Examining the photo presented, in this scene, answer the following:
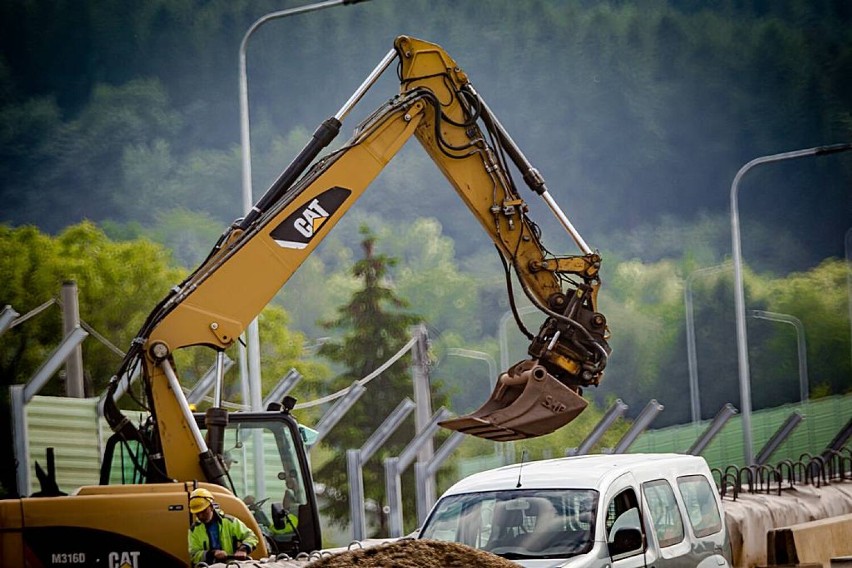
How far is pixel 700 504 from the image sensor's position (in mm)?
10609

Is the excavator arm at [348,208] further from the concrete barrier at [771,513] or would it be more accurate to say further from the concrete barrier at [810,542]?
the concrete barrier at [771,513]

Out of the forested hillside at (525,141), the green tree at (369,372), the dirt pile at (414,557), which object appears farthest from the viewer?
the forested hillside at (525,141)

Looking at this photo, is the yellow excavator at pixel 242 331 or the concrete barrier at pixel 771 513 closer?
the yellow excavator at pixel 242 331

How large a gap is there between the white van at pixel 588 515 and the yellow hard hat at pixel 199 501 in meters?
1.51

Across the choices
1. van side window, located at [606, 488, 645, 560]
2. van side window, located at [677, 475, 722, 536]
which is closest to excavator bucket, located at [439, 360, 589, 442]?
van side window, located at [677, 475, 722, 536]

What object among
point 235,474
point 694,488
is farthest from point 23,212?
point 694,488

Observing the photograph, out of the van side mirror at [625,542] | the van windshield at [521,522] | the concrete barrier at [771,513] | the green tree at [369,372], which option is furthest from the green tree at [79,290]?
the van side mirror at [625,542]

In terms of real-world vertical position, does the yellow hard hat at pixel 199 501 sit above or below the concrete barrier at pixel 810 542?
above

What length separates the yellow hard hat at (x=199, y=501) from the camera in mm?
9562

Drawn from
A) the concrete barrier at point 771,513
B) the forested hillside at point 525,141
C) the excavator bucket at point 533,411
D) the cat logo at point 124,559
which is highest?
the forested hillside at point 525,141

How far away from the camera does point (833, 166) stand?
7650cm

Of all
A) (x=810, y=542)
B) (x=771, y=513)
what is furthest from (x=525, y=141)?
(x=810, y=542)

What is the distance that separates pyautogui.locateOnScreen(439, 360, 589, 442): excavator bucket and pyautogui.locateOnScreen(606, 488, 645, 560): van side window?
8.89 feet

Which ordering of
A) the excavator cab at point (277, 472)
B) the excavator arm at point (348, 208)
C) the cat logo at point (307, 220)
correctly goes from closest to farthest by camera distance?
the excavator cab at point (277, 472) → the excavator arm at point (348, 208) → the cat logo at point (307, 220)
